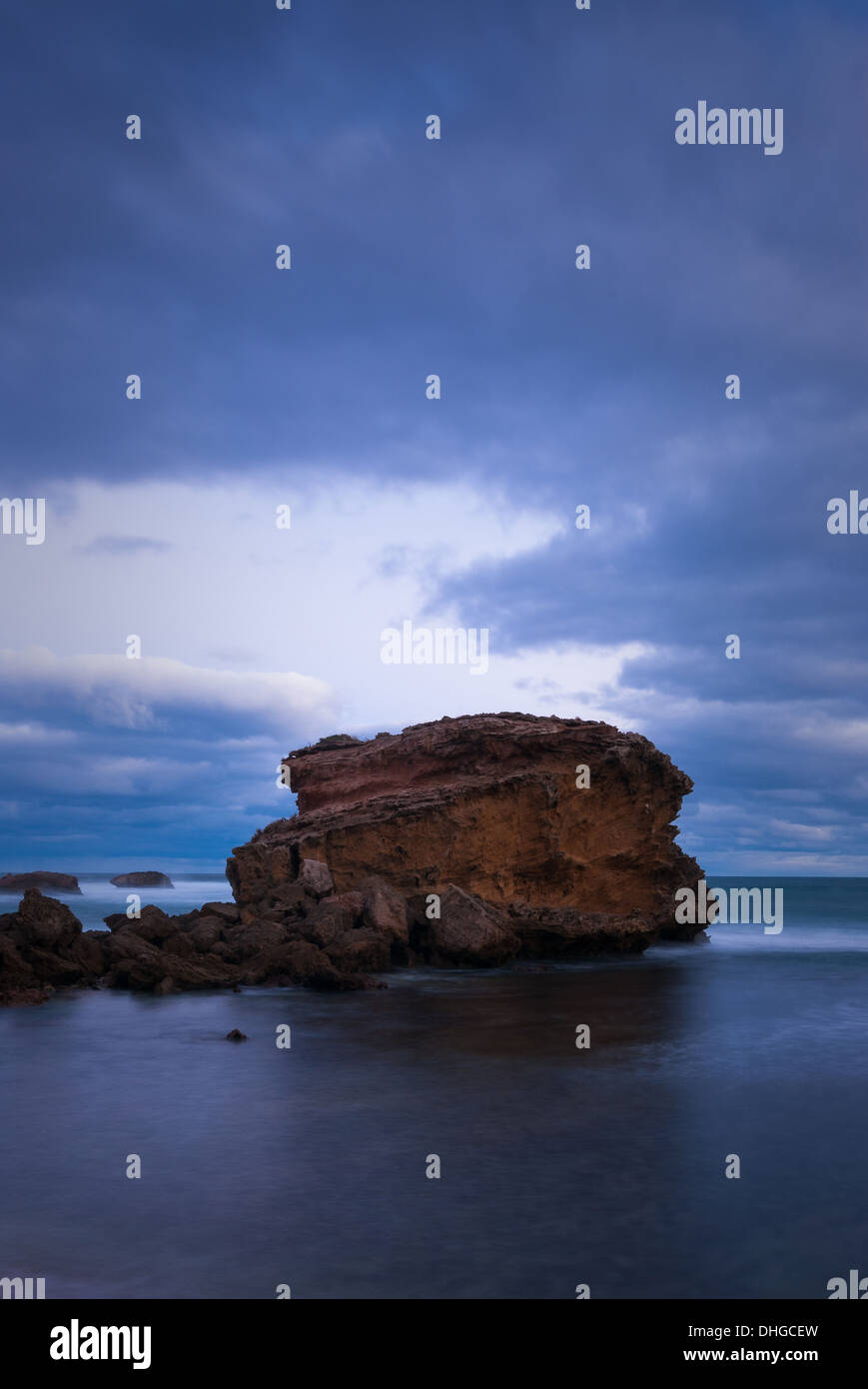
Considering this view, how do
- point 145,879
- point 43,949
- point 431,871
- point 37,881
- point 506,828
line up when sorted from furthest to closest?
point 145,879 < point 37,881 < point 506,828 < point 431,871 < point 43,949

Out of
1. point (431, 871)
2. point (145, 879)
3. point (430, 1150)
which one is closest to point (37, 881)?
point (145, 879)

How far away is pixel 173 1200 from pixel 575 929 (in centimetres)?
1940

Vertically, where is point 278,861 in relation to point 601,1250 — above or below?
above

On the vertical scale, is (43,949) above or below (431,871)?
below

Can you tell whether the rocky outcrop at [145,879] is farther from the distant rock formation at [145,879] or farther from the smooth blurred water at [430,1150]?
the smooth blurred water at [430,1150]

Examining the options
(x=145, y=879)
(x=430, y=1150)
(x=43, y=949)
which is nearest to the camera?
(x=430, y=1150)

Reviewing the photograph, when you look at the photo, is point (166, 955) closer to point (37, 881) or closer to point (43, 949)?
point (43, 949)

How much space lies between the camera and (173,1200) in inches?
325

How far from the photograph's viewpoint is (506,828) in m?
27.2

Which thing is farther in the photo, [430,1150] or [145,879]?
[145,879]

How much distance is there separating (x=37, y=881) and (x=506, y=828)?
6398cm
